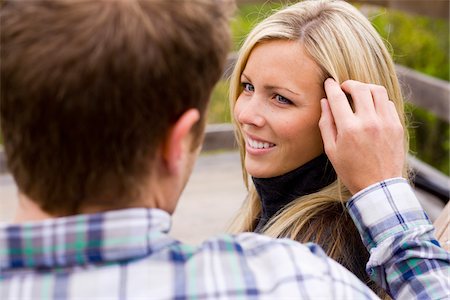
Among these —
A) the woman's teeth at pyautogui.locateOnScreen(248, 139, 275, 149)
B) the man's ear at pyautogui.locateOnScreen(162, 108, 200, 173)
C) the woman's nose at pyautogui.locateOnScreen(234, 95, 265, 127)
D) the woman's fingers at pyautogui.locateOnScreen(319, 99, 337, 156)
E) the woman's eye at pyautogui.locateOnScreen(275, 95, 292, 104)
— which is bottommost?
the woman's teeth at pyautogui.locateOnScreen(248, 139, 275, 149)

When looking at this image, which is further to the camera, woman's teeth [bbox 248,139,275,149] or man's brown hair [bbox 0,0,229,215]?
woman's teeth [bbox 248,139,275,149]

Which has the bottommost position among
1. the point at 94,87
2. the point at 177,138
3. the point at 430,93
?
the point at 430,93

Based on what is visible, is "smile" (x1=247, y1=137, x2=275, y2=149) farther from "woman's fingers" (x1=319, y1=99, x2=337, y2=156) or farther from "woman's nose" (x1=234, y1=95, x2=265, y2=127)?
"woman's fingers" (x1=319, y1=99, x2=337, y2=156)

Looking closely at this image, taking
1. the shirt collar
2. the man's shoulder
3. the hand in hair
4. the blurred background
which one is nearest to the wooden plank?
the blurred background

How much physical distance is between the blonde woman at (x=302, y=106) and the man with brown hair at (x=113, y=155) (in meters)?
0.73

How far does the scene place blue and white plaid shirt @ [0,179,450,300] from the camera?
97 cm

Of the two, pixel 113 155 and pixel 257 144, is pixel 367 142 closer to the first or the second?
pixel 257 144

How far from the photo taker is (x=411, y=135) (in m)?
5.12

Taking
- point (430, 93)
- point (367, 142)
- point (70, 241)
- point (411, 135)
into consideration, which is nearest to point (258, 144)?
point (367, 142)

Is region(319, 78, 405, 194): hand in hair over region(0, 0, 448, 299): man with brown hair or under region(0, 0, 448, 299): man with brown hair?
under

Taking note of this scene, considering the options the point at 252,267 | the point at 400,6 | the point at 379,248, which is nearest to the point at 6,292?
the point at 252,267

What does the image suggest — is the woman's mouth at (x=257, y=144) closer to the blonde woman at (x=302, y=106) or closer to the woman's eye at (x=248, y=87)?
the blonde woman at (x=302, y=106)

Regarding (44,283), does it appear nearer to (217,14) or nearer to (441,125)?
(217,14)

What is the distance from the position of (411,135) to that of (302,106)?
3450 mm
